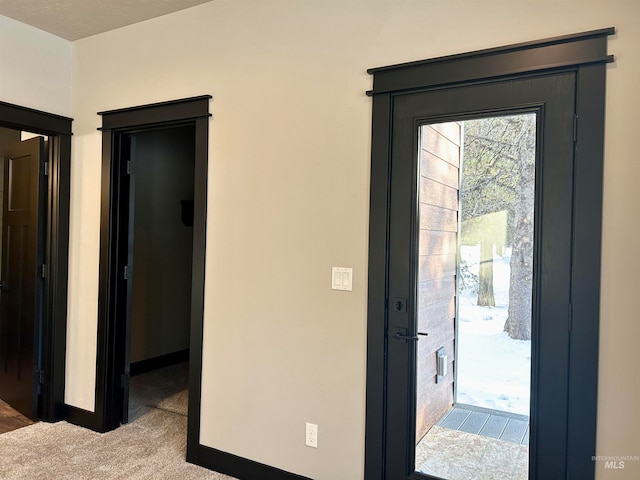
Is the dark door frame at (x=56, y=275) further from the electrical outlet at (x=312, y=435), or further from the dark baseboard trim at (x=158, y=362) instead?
the electrical outlet at (x=312, y=435)

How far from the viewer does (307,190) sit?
2479 millimetres

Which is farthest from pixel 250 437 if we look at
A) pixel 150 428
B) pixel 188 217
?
pixel 188 217

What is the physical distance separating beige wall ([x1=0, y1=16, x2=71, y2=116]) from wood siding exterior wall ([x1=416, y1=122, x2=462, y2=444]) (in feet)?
8.73

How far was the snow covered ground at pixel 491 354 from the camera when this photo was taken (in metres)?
2.02

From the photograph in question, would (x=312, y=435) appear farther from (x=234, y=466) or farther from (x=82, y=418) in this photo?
(x=82, y=418)

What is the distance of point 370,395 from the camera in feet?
7.49

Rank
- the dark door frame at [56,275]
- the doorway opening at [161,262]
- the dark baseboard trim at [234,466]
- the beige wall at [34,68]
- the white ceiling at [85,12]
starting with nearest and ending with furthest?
the dark baseboard trim at [234,466], the white ceiling at [85,12], the beige wall at [34,68], the dark door frame at [56,275], the doorway opening at [161,262]

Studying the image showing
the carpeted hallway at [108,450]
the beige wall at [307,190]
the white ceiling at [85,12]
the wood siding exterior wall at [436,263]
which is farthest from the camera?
the white ceiling at [85,12]

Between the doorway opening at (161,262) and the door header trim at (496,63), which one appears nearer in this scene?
the door header trim at (496,63)

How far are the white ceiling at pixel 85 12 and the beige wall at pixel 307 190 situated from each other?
0.10m

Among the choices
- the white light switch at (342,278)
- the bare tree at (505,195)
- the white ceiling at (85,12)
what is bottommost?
the white light switch at (342,278)

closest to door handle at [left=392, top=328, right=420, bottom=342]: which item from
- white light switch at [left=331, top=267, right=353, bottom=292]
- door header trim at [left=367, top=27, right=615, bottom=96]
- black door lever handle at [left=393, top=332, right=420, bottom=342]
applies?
black door lever handle at [left=393, top=332, right=420, bottom=342]

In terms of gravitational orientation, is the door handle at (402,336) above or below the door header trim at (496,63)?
below

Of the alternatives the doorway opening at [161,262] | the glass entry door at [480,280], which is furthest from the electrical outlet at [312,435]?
the doorway opening at [161,262]
